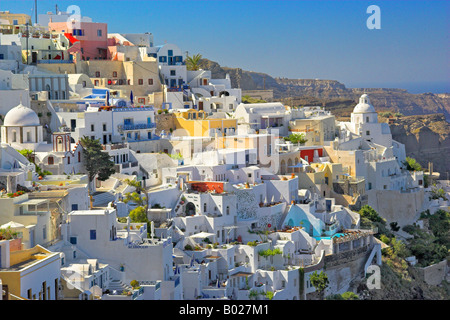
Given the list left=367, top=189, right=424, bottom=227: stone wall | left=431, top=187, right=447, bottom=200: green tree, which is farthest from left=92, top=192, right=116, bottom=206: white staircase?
left=431, top=187, right=447, bottom=200: green tree

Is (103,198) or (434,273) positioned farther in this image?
(434,273)

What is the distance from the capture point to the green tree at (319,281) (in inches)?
834

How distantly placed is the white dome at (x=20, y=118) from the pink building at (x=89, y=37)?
11379 millimetres

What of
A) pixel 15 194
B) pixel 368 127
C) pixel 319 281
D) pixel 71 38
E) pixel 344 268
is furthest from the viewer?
pixel 71 38

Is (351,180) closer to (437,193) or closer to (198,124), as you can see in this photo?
(198,124)

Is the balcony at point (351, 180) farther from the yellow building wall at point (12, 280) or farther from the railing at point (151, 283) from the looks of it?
the yellow building wall at point (12, 280)

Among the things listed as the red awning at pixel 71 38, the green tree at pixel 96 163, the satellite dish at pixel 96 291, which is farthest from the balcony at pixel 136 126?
the satellite dish at pixel 96 291

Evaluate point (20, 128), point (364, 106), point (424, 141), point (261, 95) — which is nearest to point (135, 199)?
point (20, 128)

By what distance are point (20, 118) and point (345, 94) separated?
4655 centimetres

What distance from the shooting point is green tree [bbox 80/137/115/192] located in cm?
2298

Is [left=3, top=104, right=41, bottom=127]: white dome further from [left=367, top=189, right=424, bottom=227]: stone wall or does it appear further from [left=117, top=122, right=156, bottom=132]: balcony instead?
[left=367, top=189, right=424, bottom=227]: stone wall

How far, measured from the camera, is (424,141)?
142ft

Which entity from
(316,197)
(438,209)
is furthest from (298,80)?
(316,197)
